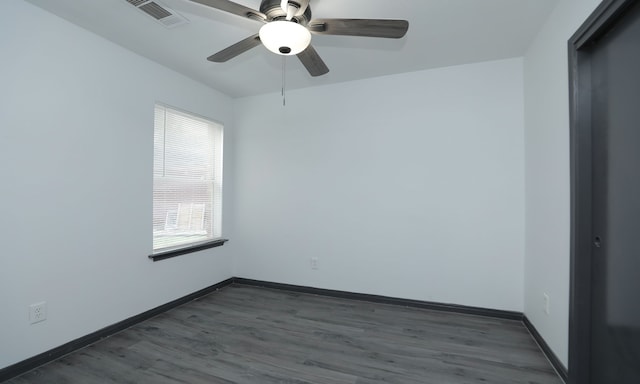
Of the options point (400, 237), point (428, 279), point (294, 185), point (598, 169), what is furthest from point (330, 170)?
point (598, 169)

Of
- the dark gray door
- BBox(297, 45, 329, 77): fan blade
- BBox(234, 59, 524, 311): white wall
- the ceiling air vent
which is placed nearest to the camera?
the dark gray door

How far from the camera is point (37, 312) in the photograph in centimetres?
200

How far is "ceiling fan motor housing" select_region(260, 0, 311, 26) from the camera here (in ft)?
4.96

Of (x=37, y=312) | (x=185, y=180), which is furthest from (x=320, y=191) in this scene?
(x=37, y=312)

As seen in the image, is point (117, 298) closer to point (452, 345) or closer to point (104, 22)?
point (104, 22)

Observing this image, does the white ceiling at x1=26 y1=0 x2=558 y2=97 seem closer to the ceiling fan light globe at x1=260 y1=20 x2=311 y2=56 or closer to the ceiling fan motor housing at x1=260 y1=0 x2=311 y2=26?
the ceiling fan motor housing at x1=260 y1=0 x2=311 y2=26

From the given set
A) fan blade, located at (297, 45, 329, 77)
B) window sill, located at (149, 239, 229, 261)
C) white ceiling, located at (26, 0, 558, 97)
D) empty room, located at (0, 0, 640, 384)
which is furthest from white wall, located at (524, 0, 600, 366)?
window sill, located at (149, 239, 229, 261)

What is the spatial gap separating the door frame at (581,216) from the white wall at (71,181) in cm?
345

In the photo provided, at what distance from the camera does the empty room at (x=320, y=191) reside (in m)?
1.66

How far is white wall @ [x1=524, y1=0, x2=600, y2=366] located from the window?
11.4ft

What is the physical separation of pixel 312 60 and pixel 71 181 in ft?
6.93

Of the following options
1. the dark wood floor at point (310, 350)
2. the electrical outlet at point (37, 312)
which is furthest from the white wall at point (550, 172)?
the electrical outlet at point (37, 312)

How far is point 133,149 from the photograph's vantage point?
2664 millimetres

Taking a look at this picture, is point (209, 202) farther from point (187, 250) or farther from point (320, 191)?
point (320, 191)
